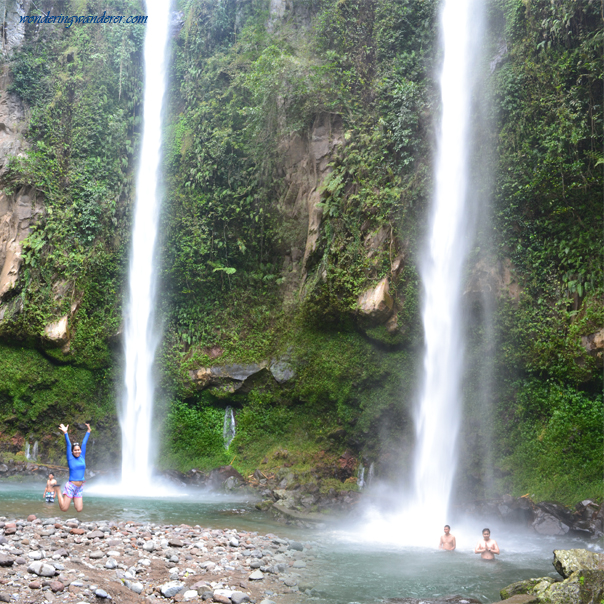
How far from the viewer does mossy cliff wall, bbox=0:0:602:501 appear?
12391mm

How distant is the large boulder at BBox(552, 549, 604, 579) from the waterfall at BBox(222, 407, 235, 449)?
10.5 m

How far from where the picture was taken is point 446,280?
13.3 metres

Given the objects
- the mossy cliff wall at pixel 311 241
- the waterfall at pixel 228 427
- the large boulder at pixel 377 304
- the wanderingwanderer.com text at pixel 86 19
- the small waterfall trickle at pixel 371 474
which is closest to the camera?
the mossy cliff wall at pixel 311 241

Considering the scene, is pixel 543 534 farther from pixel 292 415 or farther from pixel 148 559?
pixel 148 559

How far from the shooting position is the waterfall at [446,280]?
40.3ft

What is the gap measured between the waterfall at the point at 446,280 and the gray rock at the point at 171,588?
720cm

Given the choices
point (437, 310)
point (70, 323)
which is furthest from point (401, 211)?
point (70, 323)

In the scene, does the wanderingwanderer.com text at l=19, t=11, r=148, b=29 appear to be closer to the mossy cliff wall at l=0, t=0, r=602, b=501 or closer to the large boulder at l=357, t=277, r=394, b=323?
the mossy cliff wall at l=0, t=0, r=602, b=501

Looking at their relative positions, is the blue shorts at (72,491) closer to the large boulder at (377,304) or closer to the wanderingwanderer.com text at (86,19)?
the large boulder at (377,304)

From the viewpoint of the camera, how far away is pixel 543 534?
10.5 metres

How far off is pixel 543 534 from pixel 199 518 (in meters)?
6.88

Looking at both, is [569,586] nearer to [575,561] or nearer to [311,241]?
[575,561]

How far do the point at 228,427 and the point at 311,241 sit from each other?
604 centimetres

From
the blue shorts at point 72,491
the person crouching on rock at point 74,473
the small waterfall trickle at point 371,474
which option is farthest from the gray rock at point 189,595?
the small waterfall trickle at point 371,474
